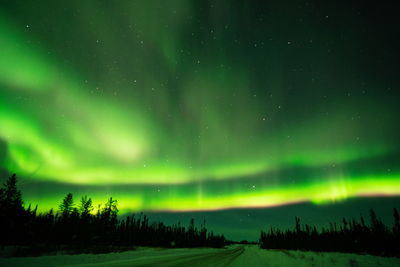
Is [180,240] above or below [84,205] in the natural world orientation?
below

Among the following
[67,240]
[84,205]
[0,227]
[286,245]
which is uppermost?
[84,205]

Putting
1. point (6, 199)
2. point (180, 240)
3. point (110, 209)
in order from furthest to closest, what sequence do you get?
point (180, 240), point (110, 209), point (6, 199)

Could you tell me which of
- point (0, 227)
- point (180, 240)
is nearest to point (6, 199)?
point (0, 227)

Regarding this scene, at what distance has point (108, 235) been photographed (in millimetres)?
80375

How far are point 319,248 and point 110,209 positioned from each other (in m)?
82.9

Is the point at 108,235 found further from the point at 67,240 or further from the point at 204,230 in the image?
the point at 204,230

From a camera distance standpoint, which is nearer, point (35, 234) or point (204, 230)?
point (35, 234)

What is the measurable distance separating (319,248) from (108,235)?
257ft

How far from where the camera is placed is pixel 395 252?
63.6 m

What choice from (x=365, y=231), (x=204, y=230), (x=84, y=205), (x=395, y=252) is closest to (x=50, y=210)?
(x=84, y=205)

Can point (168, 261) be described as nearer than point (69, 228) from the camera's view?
Yes

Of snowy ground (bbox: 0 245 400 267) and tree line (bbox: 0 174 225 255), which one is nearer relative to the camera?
snowy ground (bbox: 0 245 400 267)

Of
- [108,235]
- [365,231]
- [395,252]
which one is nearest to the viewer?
[395,252]

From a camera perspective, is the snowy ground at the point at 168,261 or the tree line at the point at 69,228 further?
the tree line at the point at 69,228
